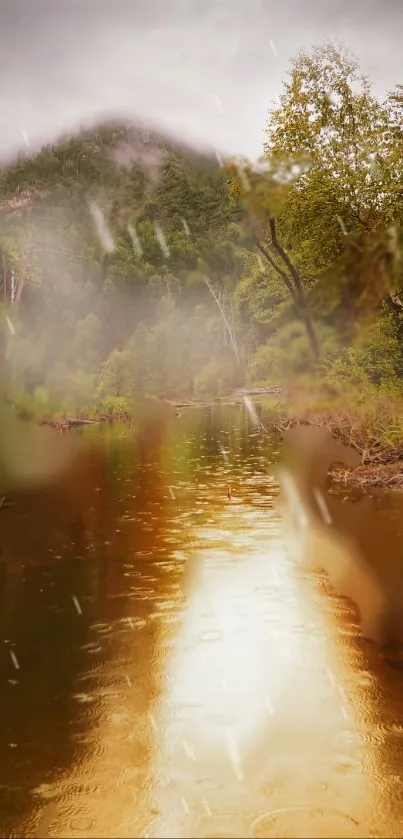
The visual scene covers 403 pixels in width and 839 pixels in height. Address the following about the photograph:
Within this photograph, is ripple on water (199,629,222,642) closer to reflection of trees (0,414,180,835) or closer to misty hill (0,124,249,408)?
reflection of trees (0,414,180,835)

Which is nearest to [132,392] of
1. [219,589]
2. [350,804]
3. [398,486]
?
[398,486]

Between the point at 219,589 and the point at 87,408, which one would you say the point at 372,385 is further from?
the point at 87,408

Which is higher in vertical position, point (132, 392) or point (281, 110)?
point (281, 110)

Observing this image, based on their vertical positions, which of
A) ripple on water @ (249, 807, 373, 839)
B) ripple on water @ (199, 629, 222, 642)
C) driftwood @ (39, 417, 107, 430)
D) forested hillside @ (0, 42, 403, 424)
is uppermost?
forested hillside @ (0, 42, 403, 424)

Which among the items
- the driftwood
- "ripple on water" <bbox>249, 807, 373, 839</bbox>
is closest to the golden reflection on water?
"ripple on water" <bbox>249, 807, 373, 839</bbox>

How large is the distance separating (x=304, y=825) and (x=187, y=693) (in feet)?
10.5

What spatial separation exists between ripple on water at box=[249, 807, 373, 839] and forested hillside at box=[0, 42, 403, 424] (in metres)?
20.1

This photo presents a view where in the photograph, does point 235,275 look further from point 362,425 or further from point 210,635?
point 210,635

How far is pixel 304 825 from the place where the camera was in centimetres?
691

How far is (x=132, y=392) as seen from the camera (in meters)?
85.3

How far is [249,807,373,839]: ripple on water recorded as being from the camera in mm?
6774

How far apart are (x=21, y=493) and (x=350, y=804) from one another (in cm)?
1988

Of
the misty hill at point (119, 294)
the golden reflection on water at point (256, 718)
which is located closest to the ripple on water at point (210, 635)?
the golden reflection on water at point (256, 718)

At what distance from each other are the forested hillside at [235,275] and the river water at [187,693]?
13.1 m
